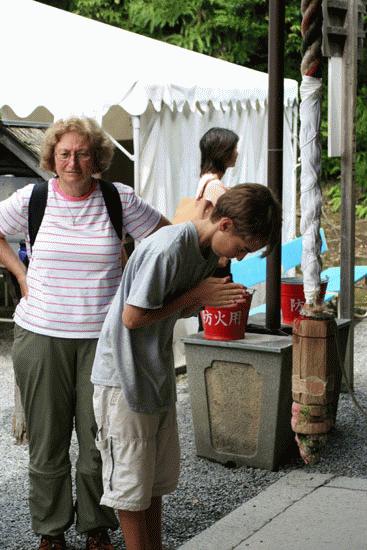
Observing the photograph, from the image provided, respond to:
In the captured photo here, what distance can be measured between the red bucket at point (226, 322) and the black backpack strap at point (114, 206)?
1410mm

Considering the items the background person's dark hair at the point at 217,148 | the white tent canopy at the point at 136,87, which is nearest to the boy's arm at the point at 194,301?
the background person's dark hair at the point at 217,148

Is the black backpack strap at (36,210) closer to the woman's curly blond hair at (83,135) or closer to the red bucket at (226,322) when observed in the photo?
the woman's curly blond hair at (83,135)

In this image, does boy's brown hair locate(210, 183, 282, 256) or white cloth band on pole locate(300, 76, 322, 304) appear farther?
white cloth band on pole locate(300, 76, 322, 304)

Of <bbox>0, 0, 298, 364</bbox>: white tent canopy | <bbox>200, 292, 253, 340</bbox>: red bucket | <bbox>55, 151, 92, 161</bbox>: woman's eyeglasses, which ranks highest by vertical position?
<bbox>0, 0, 298, 364</bbox>: white tent canopy

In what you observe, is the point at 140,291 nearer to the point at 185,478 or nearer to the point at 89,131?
the point at 89,131

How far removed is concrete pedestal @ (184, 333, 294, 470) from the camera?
18.0 ft

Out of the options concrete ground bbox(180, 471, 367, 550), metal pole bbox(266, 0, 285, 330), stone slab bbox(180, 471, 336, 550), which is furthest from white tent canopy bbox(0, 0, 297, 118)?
concrete ground bbox(180, 471, 367, 550)

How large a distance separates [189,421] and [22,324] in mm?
2648

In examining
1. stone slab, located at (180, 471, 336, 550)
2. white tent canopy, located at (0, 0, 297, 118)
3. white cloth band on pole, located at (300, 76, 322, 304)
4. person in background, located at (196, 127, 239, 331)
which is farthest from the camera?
white tent canopy, located at (0, 0, 297, 118)

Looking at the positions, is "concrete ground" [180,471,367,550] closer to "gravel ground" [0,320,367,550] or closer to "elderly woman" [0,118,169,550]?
"gravel ground" [0,320,367,550]

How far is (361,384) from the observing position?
25.0ft

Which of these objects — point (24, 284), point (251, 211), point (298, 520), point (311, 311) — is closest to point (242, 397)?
point (298, 520)

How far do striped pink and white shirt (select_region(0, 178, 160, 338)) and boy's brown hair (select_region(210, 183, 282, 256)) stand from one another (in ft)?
2.87

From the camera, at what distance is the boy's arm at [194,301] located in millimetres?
3406
